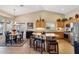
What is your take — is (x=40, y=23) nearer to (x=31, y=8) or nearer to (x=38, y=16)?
(x=38, y=16)

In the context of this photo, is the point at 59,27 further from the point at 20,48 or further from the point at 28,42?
the point at 20,48

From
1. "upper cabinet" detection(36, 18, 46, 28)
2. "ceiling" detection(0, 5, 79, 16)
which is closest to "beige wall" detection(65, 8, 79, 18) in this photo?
"ceiling" detection(0, 5, 79, 16)

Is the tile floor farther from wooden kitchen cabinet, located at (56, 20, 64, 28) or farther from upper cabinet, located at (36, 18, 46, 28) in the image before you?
upper cabinet, located at (36, 18, 46, 28)

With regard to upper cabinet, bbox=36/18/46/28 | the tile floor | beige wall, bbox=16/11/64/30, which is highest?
beige wall, bbox=16/11/64/30

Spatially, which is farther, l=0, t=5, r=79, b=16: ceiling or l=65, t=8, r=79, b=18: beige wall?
l=65, t=8, r=79, b=18: beige wall

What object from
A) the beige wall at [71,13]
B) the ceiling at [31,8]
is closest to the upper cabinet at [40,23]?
the ceiling at [31,8]

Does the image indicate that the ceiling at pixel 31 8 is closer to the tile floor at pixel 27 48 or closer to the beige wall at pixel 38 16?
the beige wall at pixel 38 16

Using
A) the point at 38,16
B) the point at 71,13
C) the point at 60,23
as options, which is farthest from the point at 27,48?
the point at 71,13

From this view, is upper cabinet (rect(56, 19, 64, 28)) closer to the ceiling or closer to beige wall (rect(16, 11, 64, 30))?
beige wall (rect(16, 11, 64, 30))

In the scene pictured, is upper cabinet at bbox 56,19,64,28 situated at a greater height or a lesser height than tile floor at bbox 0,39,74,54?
greater

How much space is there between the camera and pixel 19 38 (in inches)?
162

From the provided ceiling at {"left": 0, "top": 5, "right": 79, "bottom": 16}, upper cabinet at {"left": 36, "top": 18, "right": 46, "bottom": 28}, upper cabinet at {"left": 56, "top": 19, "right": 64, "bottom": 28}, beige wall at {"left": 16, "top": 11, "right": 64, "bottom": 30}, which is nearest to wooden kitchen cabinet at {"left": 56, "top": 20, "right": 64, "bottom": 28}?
upper cabinet at {"left": 56, "top": 19, "right": 64, "bottom": 28}

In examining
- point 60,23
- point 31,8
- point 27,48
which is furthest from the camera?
point 27,48
